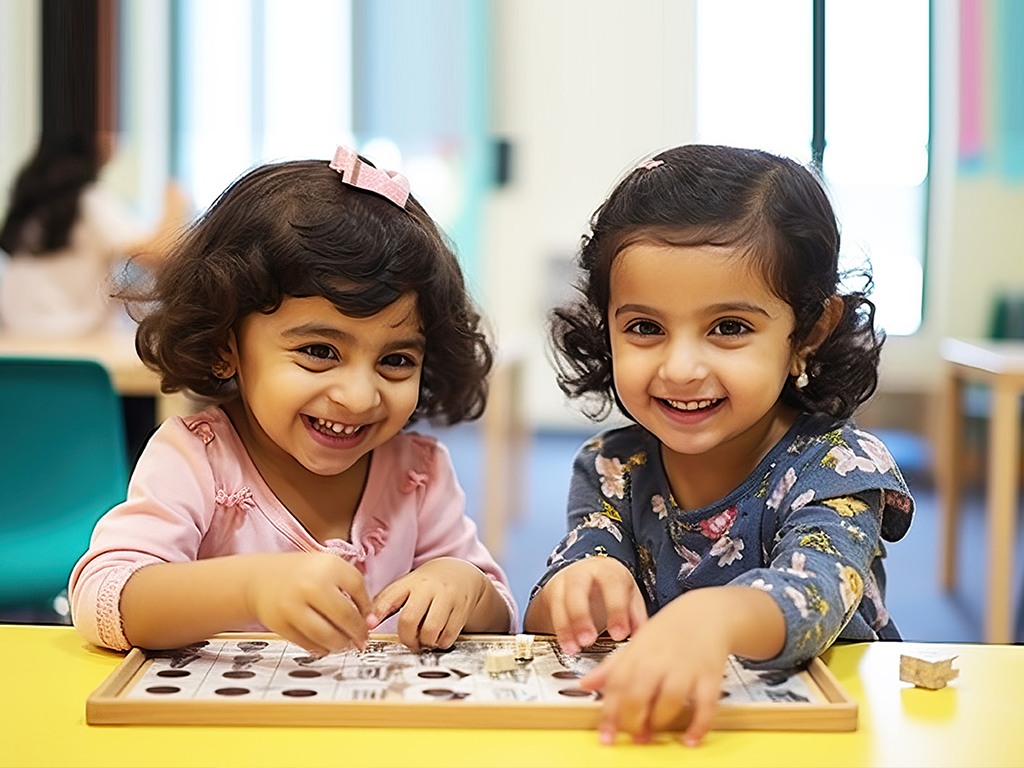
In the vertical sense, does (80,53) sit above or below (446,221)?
above

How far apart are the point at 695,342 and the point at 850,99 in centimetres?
467

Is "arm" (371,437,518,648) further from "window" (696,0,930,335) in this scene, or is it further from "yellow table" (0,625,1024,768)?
"window" (696,0,930,335)

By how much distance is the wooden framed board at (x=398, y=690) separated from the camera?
712mm

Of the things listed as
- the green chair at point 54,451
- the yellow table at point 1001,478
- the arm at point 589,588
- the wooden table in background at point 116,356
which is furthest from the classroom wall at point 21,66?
the arm at point 589,588

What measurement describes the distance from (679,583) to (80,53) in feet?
18.0

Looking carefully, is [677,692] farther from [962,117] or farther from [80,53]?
[80,53]

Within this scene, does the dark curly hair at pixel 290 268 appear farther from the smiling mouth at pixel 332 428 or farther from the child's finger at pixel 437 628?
the child's finger at pixel 437 628

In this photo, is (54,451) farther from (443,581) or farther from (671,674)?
(671,674)

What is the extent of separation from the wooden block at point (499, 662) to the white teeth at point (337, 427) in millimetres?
317

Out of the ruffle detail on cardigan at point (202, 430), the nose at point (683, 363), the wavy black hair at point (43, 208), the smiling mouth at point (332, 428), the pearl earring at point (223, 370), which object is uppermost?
the wavy black hair at point (43, 208)

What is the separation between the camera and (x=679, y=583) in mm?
1116

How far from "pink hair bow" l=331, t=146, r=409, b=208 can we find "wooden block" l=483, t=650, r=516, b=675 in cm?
46

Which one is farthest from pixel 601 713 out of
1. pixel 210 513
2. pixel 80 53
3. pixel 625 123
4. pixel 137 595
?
pixel 80 53

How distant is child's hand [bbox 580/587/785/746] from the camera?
0.69m
